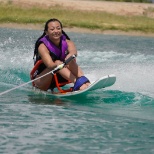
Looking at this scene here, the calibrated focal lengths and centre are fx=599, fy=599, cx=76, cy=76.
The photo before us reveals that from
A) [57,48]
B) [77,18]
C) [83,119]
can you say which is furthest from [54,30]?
[77,18]

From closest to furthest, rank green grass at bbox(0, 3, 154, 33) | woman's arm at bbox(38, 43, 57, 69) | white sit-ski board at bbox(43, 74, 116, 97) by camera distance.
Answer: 1. white sit-ski board at bbox(43, 74, 116, 97)
2. woman's arm at bbox(38, 43, 57, 69)
3. green grass at bbox(0, 3, 154, 33)

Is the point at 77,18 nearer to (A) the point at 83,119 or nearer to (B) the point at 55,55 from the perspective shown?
(B) the point at 55,55

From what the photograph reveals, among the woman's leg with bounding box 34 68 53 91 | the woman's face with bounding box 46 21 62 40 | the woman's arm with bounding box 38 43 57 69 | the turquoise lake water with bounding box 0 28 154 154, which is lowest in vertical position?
the turquoise lake water with bounding box 0 28 154 154

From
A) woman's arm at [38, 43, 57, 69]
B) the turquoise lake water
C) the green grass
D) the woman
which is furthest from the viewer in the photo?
the green grass

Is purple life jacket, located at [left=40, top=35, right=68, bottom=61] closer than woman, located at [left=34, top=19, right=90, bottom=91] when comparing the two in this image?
No

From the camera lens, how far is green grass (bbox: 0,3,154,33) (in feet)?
82.7

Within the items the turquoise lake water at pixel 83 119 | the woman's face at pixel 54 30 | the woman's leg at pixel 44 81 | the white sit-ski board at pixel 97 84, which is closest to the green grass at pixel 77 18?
the turquoise lake water at pixel 83 119

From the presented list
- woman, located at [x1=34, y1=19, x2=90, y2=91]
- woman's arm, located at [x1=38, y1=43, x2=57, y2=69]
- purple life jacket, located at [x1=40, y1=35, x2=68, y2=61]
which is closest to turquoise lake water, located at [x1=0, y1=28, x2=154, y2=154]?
woman, located at [x1=34, y1=19, x2=90, y2=91]

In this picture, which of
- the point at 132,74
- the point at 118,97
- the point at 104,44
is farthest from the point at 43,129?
the point at 104,44

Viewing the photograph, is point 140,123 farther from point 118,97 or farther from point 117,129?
point 118,97

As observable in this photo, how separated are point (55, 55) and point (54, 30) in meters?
0.35

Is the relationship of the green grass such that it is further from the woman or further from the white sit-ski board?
the white sit-ski board

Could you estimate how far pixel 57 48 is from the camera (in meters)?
7.44

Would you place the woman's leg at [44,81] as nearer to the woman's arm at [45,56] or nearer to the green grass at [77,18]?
the woman's arm at [45,56]
